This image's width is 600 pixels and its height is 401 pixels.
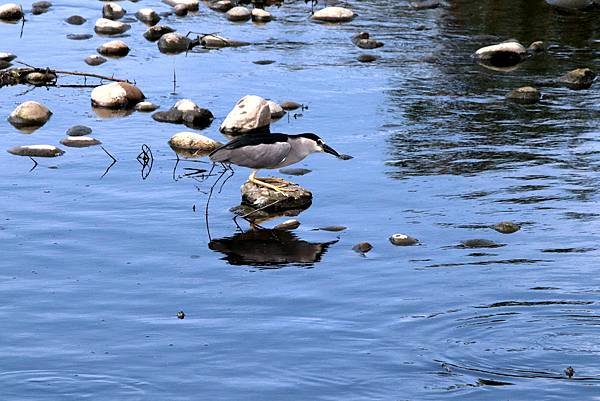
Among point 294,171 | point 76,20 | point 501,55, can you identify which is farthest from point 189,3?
point 294,171

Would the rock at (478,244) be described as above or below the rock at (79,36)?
above

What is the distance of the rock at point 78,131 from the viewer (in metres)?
17.8

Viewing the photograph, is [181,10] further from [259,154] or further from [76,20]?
[259,154]

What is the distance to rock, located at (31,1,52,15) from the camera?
26.5 m

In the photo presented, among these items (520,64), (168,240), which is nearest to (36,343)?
(168,240)

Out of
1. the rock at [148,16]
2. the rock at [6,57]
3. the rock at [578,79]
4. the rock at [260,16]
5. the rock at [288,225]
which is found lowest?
Answer: the rock at [148,16]

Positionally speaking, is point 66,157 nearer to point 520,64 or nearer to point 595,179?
point 595,179

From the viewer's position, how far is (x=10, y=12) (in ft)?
84.5

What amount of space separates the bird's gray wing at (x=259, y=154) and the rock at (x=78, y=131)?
3323mm

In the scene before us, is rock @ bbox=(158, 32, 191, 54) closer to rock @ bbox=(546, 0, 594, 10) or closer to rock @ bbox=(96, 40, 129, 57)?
rock @ bbox=(96, 40, 129, 57)

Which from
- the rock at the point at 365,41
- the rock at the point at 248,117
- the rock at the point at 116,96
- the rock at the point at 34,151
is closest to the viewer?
the rock at the point at 34,151

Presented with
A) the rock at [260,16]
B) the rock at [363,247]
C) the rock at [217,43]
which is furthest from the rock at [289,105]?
the rock at [260,16]

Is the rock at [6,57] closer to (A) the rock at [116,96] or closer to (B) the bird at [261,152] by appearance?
(A) the rock at [116,96]

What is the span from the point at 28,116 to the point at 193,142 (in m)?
2.57
